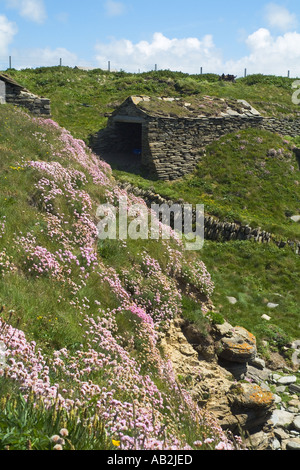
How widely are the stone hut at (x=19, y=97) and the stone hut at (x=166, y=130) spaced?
5.18m

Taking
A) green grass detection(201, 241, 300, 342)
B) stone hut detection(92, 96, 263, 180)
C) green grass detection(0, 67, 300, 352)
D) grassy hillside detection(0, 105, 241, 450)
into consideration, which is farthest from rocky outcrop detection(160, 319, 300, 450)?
stone hut detection(92, 96, 263, 180)

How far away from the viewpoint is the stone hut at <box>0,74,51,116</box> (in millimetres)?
21188

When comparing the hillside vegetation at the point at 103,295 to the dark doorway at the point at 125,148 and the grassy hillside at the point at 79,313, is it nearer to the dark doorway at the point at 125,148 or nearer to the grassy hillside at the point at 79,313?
the grassy hillside at the point at 79,313

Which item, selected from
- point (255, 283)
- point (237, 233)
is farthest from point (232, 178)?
point (255, 283)

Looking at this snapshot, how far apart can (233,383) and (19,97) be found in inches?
674

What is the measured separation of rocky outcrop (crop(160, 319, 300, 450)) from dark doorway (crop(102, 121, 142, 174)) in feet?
50.5

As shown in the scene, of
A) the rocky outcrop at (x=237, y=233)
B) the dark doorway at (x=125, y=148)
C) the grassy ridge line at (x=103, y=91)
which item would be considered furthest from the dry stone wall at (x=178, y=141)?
the rocky outcrop at (x=237, y=233)

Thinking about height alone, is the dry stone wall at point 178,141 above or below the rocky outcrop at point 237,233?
above

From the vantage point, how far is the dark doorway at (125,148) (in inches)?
1018

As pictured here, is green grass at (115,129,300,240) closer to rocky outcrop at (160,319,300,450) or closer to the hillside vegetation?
the hillside vegetation

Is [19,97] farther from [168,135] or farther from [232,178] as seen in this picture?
[232,178]

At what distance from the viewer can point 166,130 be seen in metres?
25.4
